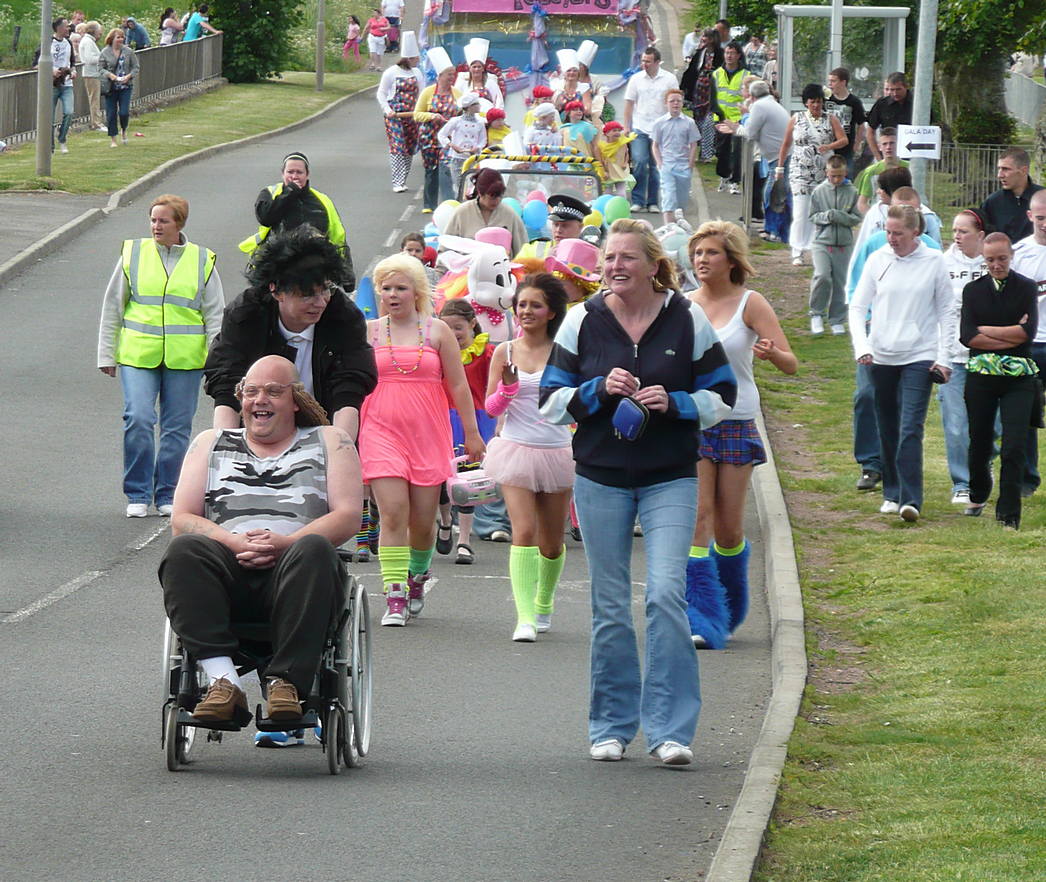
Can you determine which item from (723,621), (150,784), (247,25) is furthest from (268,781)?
(247,25)

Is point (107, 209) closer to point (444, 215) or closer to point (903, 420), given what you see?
point (444, 215)

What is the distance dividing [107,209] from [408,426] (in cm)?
1866

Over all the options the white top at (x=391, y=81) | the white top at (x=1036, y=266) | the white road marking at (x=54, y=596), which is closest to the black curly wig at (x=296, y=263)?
the white road marking at (x=54, y=596)

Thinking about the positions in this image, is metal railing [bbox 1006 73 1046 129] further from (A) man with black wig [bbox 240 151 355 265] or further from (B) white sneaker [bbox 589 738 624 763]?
(B) white sneaker [bbox 589 738 624 763]

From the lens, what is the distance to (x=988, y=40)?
1310 inches

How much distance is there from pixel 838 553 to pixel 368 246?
14.1 metres

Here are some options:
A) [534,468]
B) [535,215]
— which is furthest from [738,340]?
[535,215]

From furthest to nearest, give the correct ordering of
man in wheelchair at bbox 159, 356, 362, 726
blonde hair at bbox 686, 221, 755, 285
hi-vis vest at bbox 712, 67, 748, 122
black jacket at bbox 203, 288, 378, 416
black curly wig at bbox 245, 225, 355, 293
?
1. hi-vis vest at bbox 712, 67, 748, 122
2. blonde hair at bbox 686, 221, 755, 285
3. black jacket at bbox 203, 288, 378, 416
4. black curly wig at bbox 245, 225, 355, 293
5. man in wheelchair at bbox 159, 356, 362, 726

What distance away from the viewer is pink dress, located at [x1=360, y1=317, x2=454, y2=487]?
10.6 m

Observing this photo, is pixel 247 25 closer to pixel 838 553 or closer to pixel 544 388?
pixel 838 553

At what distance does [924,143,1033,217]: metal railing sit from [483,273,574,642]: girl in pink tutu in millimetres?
16915

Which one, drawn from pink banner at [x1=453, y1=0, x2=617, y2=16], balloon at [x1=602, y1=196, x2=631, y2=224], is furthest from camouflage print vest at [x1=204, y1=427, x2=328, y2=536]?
pink banner at [x1=453, y1=0, x2=617, y2=16]

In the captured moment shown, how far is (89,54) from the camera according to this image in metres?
36.2

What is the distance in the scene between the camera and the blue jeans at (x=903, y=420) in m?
13.3
